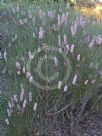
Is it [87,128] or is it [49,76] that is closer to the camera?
[49,76]

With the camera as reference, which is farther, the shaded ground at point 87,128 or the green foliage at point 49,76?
the shaded ground at point 87,128

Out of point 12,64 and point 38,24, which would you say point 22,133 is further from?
point 38,24

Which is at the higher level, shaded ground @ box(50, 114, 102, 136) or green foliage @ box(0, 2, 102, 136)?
green foliage @ box(0, 2, 102, 136)

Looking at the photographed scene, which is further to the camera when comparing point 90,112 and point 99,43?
point 90,112

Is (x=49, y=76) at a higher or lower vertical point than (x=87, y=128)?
higher

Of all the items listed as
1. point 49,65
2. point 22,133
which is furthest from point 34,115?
point 49,65

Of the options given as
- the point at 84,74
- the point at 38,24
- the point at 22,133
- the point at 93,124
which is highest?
the point at 38,24

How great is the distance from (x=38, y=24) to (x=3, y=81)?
2.89 feet

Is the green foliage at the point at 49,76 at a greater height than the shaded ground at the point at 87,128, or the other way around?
the green foliage at the point at 49,76

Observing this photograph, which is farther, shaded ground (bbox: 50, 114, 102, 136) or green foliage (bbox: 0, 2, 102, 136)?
shaded ground (bbox: 50, 114, 102, 136)

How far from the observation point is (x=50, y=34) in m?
4.28

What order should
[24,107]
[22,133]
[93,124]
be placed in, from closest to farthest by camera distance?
[24,107], [22,133], [93,124]

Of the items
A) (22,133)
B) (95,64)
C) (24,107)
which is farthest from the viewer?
(95,64)

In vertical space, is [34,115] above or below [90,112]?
above
